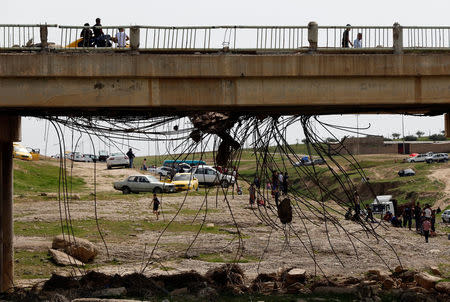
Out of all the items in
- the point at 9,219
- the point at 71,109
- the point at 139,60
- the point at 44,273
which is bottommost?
the point at 44,273

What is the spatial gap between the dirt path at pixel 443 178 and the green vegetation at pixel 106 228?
658 inches

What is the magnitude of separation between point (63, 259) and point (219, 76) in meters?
9.14

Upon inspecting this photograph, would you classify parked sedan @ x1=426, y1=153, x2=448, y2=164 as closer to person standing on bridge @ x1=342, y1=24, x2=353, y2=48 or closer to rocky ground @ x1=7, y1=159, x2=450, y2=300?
rocky ground @ x1=7, y1=159, x2=450, y2=300

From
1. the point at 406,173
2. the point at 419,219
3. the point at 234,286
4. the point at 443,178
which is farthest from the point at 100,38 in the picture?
the point at 406,173

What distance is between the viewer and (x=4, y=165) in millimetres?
15820

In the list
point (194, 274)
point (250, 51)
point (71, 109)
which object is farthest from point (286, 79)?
point (194, 274)

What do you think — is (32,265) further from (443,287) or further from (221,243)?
(443,287)

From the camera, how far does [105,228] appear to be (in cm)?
2561

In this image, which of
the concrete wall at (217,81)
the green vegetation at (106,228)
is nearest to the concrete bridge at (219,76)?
the concrete wall at (217,81)

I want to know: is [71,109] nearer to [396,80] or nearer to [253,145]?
[253,145]

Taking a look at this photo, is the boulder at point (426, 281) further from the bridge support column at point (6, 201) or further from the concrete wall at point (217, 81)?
the bridge support column at point (6, 201)

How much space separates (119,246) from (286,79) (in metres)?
11.6

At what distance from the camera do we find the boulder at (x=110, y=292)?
13256 mm

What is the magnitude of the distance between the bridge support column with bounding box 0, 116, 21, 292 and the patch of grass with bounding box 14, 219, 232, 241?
7508 millimetres
